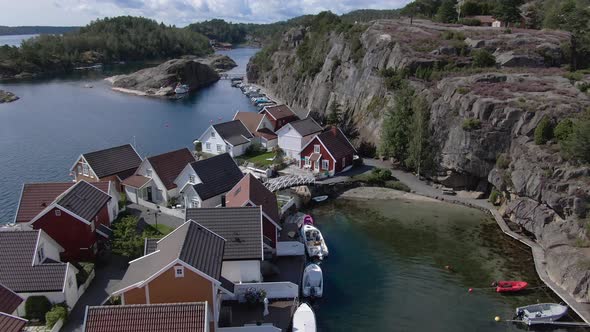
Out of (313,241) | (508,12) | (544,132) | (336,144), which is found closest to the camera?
(313,241)

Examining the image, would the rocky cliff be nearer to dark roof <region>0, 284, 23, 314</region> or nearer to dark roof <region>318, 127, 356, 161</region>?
dark roof <region>318, 127, 356, 161</region>

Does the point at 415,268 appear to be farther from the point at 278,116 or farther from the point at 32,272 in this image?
the point at 278,116

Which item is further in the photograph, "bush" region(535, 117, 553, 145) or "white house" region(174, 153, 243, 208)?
"bush" region(535, 117, 553, 145)

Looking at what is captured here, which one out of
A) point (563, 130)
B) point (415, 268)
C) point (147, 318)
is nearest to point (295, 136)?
point (415, 268)

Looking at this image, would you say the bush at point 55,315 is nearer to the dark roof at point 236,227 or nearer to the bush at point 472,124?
the dark roof at point 236,227

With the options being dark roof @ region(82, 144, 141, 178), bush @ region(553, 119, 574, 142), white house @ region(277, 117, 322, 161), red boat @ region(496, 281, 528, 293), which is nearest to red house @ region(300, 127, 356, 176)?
white house @ region(277, 117, 322, 161)

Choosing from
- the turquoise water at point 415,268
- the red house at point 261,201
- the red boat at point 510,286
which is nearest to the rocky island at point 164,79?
the red house at point 261,201

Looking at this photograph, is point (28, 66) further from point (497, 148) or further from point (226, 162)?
point (497, 148)
